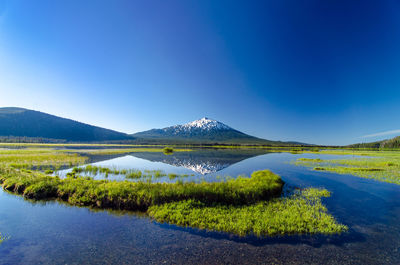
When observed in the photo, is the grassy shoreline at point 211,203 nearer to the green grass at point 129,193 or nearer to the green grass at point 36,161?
the green grass at point 129,193

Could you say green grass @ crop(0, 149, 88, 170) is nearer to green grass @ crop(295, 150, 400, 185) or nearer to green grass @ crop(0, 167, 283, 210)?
green grass @ crop(0, 167, 283, 210)

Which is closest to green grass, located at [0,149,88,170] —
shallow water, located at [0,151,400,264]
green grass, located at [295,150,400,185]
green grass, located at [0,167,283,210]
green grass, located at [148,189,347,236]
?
green grass, located at [0,167,283,210]

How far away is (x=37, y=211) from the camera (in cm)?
1459

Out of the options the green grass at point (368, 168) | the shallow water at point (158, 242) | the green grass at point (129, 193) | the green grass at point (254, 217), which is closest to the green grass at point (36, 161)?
the green grass at point (129, 193)

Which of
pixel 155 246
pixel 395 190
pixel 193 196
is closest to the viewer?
pixel 155 246

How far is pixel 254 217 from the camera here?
12.9 meters

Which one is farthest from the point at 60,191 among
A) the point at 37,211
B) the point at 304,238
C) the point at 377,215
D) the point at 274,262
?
the point at 377,215

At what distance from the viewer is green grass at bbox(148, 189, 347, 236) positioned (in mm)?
11523

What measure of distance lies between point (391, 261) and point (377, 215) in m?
7.78

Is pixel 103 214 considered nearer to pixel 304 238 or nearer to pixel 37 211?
pixel 37 211

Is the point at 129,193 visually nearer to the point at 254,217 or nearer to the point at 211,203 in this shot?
the point at 211,203

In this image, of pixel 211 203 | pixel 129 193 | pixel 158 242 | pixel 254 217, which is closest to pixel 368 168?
pixel 254 217

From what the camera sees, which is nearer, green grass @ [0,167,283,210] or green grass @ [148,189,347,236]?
green grass @ [148,189,347,236]

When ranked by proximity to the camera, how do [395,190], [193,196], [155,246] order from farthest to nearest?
1. [395,190]
2. [193,196]
3. [155,246]
